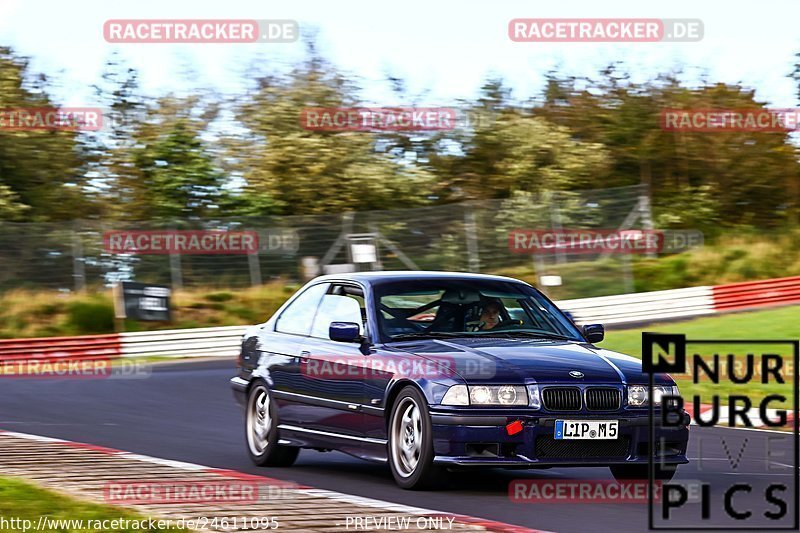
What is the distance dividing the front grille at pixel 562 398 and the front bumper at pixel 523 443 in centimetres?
6

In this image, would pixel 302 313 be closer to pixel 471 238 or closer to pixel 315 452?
pixel 315 452

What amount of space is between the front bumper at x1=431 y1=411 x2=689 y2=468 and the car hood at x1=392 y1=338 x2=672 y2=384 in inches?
9.5

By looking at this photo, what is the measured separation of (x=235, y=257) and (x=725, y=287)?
34.7 ft

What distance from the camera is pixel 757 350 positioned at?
21.4 m

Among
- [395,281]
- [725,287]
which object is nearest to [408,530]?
[395,281]

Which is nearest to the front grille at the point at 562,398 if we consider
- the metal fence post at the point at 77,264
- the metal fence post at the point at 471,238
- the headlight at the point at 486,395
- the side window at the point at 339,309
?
the headlight at the point at 486,395

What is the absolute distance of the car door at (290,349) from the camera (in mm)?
10383

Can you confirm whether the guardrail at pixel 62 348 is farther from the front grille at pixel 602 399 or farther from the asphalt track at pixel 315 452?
the front grille at pixel 602 399

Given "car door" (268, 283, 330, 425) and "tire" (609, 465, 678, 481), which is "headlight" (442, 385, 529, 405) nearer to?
"tire" (609, 465, 678, 481)

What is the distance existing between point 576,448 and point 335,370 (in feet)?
6.65

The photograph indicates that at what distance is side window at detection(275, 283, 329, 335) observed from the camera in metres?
10.7

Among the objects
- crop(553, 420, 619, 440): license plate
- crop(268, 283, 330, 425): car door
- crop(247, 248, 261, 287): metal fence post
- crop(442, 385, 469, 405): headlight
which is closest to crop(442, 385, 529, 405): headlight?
crop(442, 385, 469, 405): headlight

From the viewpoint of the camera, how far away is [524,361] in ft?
28.9

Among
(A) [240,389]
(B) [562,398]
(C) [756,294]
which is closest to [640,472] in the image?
(B) [562,398]
